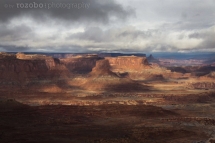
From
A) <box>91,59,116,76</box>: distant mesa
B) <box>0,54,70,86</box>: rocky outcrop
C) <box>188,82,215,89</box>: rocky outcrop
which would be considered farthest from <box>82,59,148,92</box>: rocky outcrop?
<box>188,82,215,89</box>: rocky outcrop

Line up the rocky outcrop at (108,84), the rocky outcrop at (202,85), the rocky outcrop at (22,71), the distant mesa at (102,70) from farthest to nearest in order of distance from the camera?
the rocky outcrop at (202,85), the distant mesa at (102,70), the rocky outcrop at (108,84), the rocky outcrop at (22,71)

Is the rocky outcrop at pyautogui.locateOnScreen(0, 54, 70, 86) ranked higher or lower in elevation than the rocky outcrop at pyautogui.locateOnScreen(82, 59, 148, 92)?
higher

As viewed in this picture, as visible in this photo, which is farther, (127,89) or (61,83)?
(61,83)

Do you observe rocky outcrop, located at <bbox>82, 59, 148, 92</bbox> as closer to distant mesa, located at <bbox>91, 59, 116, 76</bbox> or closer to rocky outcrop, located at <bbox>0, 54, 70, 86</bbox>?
distant mesa, located at <bbox>91, 59, 116, 76</bbox>

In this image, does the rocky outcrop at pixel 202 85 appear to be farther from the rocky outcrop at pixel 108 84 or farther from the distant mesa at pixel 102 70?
the distant mesa at pixel 102 70

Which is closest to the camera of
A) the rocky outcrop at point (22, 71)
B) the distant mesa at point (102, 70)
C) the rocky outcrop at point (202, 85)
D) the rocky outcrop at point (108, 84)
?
the rocky outcrop at point (22, 71)

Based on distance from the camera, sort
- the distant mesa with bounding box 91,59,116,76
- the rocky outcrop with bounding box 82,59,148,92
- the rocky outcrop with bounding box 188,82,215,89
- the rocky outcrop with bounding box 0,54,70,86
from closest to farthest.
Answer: the rocky outcrop with bounding box 0,54,70,86, the rocky outcrop with bounding box 82,59,148,92, the distant mesa with bounding box 91,59,116,76, the rocky outcrop with bounding box 188,82,215,89

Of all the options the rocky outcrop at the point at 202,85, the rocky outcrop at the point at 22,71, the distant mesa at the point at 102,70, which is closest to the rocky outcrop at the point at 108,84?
the distant mesa at the point at 102,70

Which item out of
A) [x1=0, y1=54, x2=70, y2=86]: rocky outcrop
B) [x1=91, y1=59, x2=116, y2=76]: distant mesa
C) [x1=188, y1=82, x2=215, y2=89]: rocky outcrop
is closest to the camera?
[x1=0, y1=54, x2=70, y2=86]: rocky outcrop

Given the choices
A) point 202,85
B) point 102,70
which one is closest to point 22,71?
point 102,70

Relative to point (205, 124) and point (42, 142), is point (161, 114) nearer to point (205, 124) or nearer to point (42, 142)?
point (205, 124)

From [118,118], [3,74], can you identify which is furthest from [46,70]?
[118,118]
